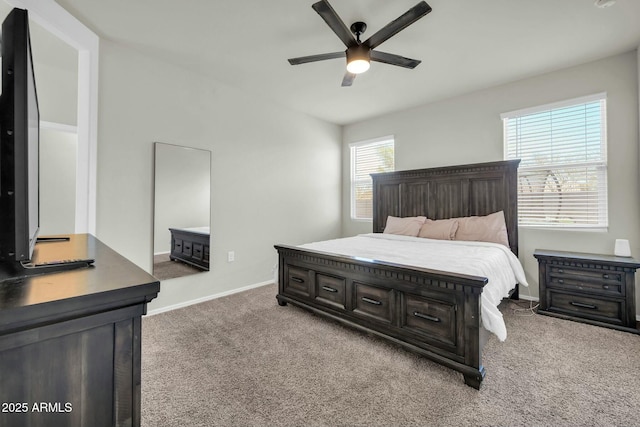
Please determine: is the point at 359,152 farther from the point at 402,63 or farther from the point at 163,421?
the point at 163,421

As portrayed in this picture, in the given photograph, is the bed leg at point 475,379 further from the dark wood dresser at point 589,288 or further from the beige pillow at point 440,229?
the beige pillow at point 440,229

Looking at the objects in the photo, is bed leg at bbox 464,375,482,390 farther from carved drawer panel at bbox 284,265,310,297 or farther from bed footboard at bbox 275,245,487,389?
carved drawer panel at bbox 284,265,310,297

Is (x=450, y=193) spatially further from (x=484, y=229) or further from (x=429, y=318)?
(x=429, y=318)

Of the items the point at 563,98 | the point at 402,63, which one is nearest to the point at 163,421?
the point at 402,63

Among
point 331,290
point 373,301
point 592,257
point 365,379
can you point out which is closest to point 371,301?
point 373,301

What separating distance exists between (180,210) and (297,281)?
1.59 meters

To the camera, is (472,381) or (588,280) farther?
(588,280)

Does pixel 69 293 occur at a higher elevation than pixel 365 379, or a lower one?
higher

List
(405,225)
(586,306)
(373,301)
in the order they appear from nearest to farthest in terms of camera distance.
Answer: (373,301)
(586,306)
(405,225)

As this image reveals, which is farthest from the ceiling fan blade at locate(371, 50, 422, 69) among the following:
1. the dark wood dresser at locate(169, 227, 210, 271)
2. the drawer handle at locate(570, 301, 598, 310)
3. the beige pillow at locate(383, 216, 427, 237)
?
the drawer handle at locate(570, 301, 598, 310)

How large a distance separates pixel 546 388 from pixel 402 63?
2.59 m

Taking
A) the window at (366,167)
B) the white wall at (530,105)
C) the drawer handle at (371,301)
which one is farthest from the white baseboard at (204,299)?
the white wall at (530,105)

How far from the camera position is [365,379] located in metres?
1.85

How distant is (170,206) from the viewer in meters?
3.13
